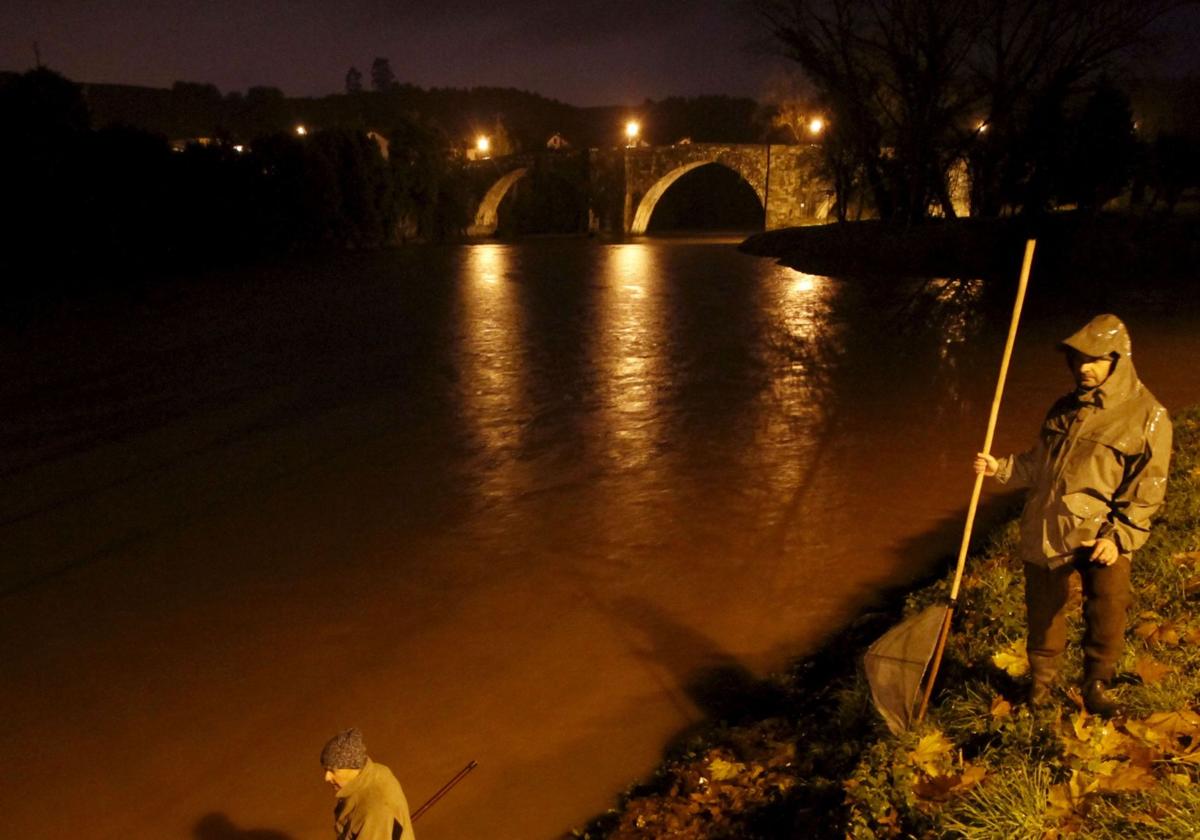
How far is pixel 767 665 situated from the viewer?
508 cm

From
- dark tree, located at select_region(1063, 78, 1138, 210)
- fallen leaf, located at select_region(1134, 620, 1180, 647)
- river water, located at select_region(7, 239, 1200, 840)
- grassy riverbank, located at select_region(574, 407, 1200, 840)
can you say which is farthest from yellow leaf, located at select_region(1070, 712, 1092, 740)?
dark tree, located at select_region(1063, 78, 1138, 210)

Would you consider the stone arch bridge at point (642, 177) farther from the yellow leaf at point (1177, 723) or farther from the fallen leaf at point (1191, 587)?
the yellow leaf at point (1177, 723)

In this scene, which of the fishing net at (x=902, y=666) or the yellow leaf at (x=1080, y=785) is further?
the fishing net at (x=902, y=666)

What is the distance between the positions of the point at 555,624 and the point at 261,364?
434 inches

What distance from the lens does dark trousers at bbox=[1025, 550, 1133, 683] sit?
10.7 feet

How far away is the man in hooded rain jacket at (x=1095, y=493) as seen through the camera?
3.12 meters

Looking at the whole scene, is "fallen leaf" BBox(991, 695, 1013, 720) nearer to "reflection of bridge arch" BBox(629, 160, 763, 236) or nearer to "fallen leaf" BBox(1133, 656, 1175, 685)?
"fallen leaf" BBox(1133, 656, 1175, 685)

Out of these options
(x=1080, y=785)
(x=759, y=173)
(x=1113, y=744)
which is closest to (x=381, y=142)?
(x=759, y=173)

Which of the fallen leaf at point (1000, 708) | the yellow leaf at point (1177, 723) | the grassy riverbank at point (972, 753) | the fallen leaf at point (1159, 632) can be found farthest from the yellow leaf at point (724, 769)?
the fallen leaf at point (1159, 632)

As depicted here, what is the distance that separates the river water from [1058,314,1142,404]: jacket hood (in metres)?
2.56

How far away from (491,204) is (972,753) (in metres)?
56.7

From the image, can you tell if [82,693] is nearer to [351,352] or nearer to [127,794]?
[127,794]

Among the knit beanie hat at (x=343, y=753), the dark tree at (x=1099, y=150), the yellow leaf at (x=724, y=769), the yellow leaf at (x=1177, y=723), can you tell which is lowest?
the yellow leaf at (x=724, y=769)

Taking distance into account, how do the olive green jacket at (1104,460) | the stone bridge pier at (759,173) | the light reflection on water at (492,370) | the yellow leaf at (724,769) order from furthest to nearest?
the stone bridge pier at (759,173) → the light reflection on water at (492,370) → the yellow leaf at (724,769) → the olive green jacket at (1104,460)
